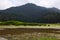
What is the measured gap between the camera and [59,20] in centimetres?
16112

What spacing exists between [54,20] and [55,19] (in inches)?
88.6

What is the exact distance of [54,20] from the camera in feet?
552

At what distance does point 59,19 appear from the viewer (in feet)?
541

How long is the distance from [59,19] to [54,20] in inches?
207

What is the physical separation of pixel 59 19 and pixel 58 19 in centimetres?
163

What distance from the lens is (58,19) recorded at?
546 feet

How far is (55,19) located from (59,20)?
30.5 feet

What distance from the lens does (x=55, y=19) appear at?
170125mm

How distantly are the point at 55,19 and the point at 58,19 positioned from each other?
430 cm

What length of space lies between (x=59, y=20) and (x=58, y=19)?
17.5 ft

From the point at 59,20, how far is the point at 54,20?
7953mm
